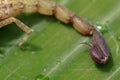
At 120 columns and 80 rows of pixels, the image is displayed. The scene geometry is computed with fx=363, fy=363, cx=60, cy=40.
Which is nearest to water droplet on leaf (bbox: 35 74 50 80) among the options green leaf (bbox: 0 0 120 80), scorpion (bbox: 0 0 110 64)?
green leaf (bbox: 0 0 120 80)

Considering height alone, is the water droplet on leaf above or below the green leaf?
below

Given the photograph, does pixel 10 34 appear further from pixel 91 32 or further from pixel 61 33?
pixel 91 32

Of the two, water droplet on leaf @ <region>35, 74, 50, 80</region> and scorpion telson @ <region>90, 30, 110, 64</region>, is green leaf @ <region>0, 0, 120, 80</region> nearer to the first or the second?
water droplet on leaf @ <region>35, 74, 50, 80</region>

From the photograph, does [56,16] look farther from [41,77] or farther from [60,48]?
[41,77]

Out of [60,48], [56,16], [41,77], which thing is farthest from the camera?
[56,16]

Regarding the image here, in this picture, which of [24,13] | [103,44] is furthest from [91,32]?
[24,13]

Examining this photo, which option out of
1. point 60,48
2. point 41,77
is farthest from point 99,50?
point 41,77
